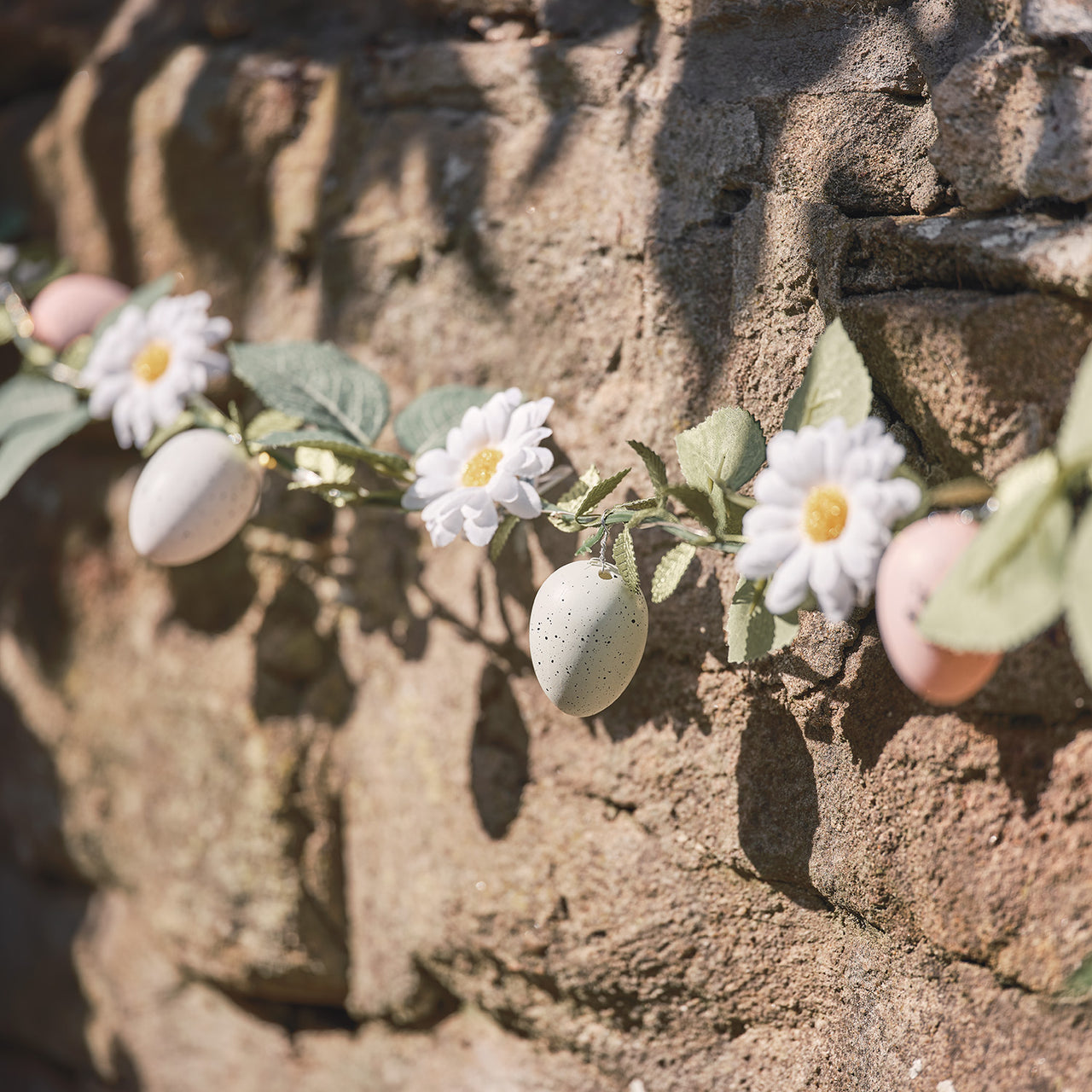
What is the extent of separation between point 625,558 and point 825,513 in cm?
16

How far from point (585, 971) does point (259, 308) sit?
0.72 metres

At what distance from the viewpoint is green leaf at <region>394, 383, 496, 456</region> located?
2.60 ft

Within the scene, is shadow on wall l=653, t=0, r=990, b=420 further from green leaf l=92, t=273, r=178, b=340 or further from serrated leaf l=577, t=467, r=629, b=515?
green leaf l=92, t=273, r=178, b=340

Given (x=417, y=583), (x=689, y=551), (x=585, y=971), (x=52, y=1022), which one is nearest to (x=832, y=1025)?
(x=585, y=971)

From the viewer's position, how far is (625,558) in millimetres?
644

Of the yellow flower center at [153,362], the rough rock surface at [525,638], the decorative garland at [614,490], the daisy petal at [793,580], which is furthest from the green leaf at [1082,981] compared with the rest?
the yellow flower center at [153,362]

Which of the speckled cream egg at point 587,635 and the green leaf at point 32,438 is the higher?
the speckled cream egg at point 587,635

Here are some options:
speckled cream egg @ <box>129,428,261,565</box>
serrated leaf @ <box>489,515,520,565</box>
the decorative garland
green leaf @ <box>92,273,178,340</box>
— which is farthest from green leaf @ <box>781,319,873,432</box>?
green leaf @ <box>92,273,178,340</box>

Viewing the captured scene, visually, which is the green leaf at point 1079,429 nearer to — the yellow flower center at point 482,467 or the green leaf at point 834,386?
the green leaf at point 834,386

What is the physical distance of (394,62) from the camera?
957 millimetres

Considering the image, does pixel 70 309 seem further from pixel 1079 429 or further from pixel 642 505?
pixel 1079 429

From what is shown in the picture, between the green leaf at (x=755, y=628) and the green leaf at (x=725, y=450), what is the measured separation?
7 cm

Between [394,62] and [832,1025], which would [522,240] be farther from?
[832,1025]

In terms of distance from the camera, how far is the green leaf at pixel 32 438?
91 cm
